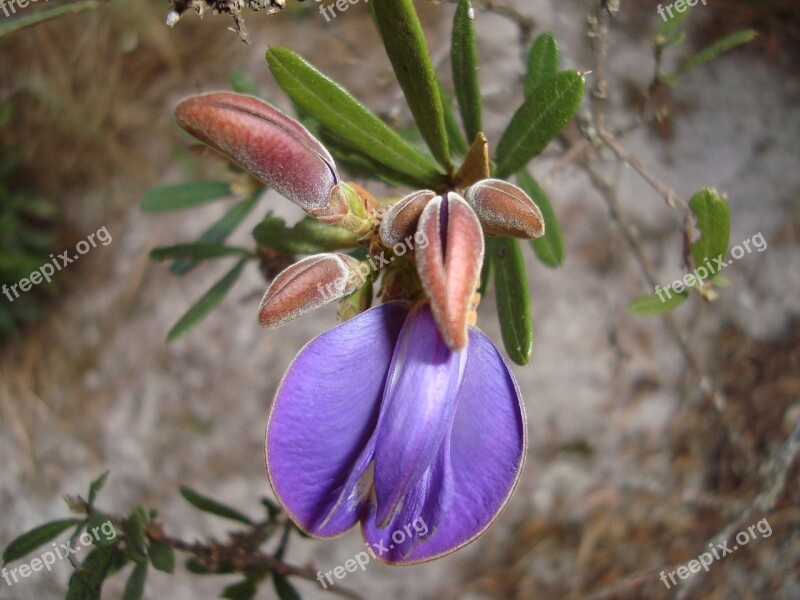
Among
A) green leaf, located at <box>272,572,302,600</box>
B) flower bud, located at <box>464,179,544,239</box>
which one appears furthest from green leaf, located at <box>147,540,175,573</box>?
flower bud, located at <box>464,179,544,239</box>

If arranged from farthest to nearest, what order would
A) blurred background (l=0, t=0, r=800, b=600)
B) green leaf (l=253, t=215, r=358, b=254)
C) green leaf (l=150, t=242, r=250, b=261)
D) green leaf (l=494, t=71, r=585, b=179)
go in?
blurred background (l=0, t=0, r=800, b=600)
green leaf (l=150, t=242, r=250, b=261)
green leaf (l=253, t=215, r=358, b=254)
green leaf (l=494, t=71, r=585, b=179)

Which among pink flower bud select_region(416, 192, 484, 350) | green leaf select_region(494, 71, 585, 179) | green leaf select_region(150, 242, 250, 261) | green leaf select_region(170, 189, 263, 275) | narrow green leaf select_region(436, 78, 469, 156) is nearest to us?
pink flower bud select_region(416, 192, 484, 350)

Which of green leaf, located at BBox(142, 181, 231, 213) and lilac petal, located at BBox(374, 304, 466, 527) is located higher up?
green leaf, located at BBox(142, 181, 231, 213)

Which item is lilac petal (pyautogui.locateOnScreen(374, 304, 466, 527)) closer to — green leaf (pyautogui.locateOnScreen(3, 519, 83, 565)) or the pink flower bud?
the pink flower bud

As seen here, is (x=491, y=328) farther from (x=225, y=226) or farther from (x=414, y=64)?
(x=414, y=64)

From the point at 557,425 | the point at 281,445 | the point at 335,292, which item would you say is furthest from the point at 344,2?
the point at 557,425

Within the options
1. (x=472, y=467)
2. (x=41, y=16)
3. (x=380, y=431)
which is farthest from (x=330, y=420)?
(x=41, y=16)

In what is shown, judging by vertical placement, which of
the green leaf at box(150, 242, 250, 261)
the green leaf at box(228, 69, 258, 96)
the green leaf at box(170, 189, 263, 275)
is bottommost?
the green leaf at box(150, 242, 250, 261)
